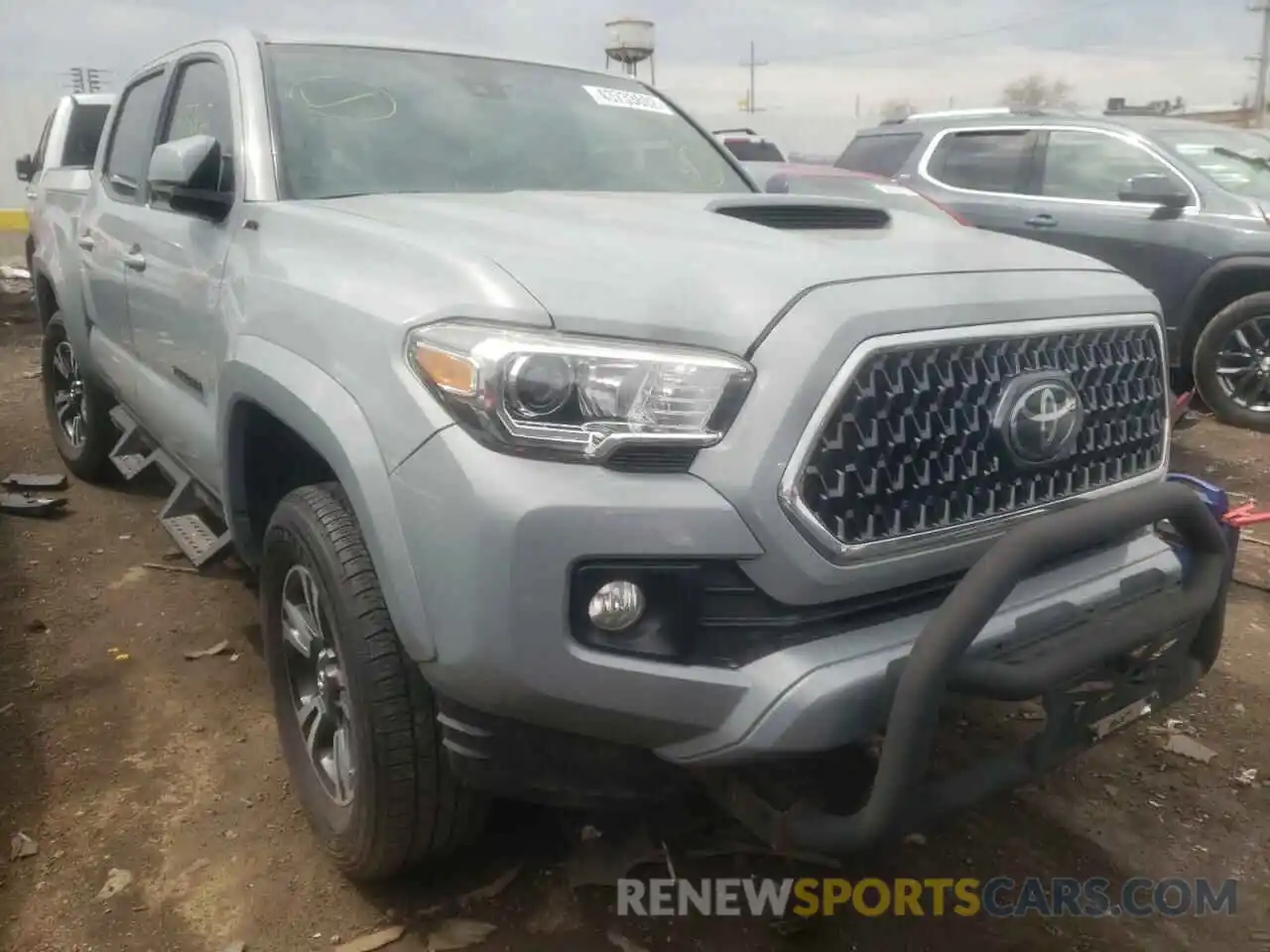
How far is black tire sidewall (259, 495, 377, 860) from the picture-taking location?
2.07 meters

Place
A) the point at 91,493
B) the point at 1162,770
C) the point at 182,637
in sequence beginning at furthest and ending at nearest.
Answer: the point at 91,493, the point at 182,637, the point at 1162,770

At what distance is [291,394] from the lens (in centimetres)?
220

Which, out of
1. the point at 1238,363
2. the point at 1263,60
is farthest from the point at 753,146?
the point at 1263,60

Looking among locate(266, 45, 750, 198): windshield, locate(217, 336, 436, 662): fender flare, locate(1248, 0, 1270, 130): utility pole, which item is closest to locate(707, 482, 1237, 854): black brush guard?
locate(217, 336, 436, 662): fender flare

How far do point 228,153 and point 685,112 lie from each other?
1.70 meters

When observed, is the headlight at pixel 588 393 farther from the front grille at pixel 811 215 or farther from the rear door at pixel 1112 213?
the rear door at pixel 1112 213

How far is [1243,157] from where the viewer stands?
703 cm

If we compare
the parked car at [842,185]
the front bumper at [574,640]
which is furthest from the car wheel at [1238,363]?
the front bumper at [574,640]

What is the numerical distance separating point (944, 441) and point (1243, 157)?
652 centimetres

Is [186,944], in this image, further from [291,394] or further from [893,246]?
[893,246]

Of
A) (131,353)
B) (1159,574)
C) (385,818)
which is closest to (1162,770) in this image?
(1159,574)

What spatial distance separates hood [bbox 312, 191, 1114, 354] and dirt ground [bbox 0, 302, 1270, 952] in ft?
3.25

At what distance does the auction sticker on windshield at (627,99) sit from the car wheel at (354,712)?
1916mm

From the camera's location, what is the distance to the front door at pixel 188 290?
2.88 metres
